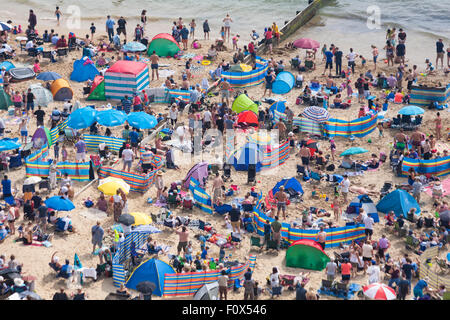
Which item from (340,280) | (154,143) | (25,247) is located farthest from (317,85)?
(25,247)

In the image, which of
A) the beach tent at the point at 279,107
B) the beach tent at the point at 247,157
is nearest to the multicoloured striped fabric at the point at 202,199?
the beach tent at the point at 247,157

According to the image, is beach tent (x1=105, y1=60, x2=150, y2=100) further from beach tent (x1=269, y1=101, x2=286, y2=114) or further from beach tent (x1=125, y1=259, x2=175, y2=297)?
beach tent (x1=125, y1=259, x2=175, y2=297)

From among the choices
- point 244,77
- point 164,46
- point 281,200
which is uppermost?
point 164,46

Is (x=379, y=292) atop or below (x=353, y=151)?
below

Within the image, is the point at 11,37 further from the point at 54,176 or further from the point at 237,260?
the point at 237,260

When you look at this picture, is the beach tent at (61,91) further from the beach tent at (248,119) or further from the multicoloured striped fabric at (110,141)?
the beach tent at (248,119)

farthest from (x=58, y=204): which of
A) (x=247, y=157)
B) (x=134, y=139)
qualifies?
(x=247, y=157)

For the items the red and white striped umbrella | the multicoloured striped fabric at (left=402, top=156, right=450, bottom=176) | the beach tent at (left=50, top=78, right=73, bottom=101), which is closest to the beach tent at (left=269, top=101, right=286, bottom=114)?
the multicoloured striped fabric at (left=402, top=156, right=450, bottom=176)

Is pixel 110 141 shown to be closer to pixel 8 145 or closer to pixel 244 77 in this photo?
pixel 8 145
